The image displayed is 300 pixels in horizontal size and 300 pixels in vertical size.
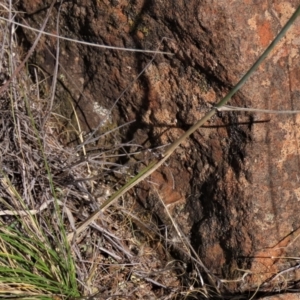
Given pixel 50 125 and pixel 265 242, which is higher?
pixel 50 125

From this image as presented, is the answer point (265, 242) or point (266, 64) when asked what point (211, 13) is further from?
point (265, 242)

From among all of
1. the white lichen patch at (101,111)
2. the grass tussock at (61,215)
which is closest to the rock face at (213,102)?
the white lichen patch at (101,111)

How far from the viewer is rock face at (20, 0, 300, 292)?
1.50 metres

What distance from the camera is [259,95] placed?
4.96ft

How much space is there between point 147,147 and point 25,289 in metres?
0.53

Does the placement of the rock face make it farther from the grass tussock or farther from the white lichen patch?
the grass tussock

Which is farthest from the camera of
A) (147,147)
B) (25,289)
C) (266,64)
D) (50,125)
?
(50,125)

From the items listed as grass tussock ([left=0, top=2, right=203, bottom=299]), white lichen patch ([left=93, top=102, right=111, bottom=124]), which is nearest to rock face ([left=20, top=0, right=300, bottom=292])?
white lichen patch ([left=93, top=102, right=111, bottom=124])

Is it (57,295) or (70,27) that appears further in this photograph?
(70,27)

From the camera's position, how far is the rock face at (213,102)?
1502mm

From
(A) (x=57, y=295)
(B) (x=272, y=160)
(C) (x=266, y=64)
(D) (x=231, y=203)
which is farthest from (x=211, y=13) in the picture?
(A) (x=57, y=295)

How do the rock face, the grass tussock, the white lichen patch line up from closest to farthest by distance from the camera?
the rock face → the grass tussock → the white lichen patch

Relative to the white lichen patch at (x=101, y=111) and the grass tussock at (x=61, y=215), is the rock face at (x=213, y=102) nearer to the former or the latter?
the white lichen patch at (x=101, y=111)

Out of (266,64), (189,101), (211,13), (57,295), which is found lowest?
(57,295)
